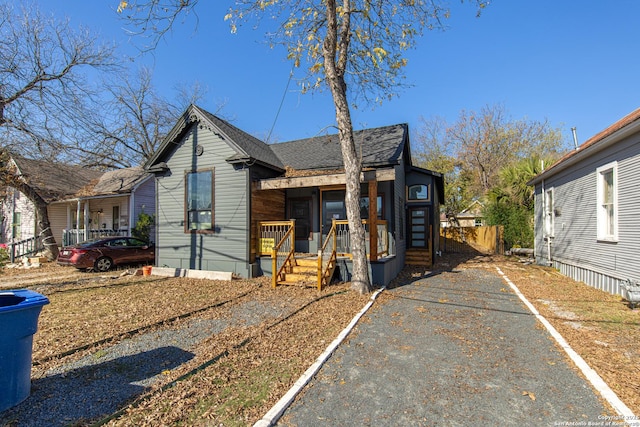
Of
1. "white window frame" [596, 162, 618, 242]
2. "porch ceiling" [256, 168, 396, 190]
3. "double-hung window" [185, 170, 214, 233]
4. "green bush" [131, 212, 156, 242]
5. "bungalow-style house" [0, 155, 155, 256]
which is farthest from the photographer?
"bungalow-style house" [0, 155, 155, 256]

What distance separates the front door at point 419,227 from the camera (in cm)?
1398

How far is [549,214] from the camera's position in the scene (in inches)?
470

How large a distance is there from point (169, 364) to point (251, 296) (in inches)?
148

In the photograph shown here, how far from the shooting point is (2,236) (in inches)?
850

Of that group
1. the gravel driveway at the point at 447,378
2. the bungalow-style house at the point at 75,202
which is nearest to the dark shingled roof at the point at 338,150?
the gravel driveway at the point at 447,378

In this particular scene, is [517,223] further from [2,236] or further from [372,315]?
[2,236]

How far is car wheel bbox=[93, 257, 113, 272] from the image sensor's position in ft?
38.1

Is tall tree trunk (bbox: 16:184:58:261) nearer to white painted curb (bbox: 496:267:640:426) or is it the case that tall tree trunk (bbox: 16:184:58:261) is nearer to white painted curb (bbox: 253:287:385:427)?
white painted curb (bbox: 253:287:385:427)

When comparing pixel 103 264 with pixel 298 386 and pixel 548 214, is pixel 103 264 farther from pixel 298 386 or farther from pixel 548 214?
pixel 548 214

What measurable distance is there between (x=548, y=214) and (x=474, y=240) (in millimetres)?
10040

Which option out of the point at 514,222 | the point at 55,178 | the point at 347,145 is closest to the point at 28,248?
the point at 55,178

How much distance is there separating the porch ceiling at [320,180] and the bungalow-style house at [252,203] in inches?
1.3

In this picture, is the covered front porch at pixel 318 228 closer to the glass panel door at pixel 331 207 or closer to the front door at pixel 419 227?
the glass panel door at pixel 331 207

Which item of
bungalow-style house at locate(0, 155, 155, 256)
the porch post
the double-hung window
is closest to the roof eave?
the porch post
